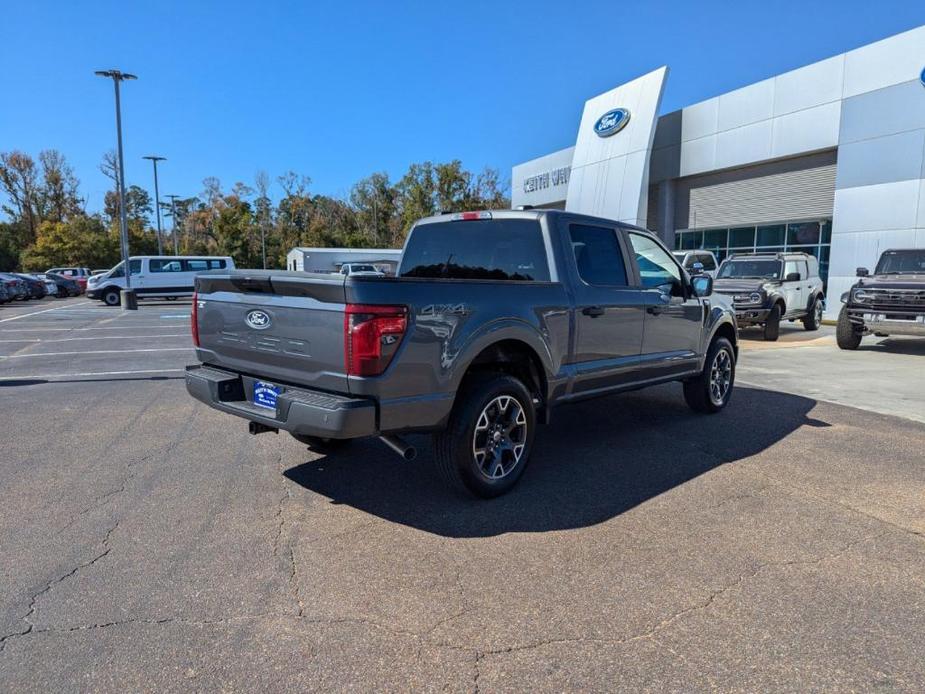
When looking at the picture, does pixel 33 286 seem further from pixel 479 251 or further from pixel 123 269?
pixel 479 251

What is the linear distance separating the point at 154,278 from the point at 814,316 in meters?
25.3

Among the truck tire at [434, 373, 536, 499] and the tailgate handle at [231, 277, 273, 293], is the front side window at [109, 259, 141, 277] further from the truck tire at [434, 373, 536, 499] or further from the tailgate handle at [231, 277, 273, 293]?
the truck tire at [434, 373, 536, 499]

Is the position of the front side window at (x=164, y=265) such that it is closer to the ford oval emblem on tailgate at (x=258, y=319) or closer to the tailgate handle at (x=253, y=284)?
the tailgate handle at (x=253, y=284)

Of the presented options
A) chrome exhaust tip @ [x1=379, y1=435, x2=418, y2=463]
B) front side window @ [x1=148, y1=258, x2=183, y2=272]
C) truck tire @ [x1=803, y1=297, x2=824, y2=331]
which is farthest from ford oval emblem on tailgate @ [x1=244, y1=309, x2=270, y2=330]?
front side window @ [x1=148, y1=258, x2=183, y2=272]

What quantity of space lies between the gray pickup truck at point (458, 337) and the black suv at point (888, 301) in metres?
8.15

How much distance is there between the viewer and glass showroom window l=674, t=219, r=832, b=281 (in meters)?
20.3

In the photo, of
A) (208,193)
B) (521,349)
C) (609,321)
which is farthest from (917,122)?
(208,193)

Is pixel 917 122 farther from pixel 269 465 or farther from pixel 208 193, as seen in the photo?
pixel 208 193

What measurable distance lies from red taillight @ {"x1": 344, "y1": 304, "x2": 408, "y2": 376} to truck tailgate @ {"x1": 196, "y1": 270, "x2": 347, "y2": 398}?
2.2 inches

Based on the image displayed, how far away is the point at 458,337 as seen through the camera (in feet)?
12.6

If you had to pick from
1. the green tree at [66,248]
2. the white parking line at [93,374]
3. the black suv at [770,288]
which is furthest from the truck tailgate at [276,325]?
the green tree at [66,248]

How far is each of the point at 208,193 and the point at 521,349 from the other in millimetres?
78554

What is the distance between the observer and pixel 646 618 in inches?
114

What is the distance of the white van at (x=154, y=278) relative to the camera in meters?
26.6
